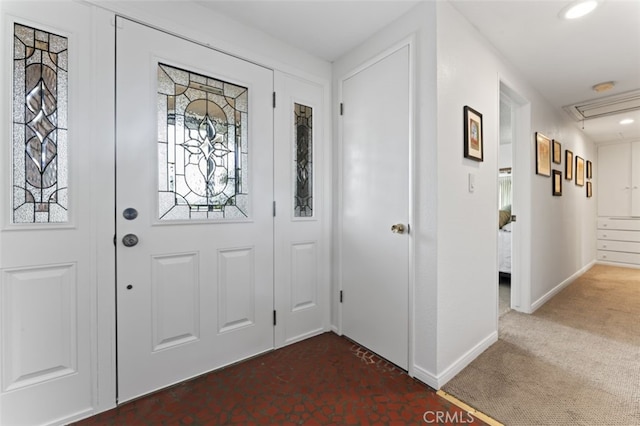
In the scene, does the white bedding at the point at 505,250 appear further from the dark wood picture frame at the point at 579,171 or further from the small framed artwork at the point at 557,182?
the dark wood picture frame at the point at 579,171

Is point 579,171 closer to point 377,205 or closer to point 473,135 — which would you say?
point 473,135

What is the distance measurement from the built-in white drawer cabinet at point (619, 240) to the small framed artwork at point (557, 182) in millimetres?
3003

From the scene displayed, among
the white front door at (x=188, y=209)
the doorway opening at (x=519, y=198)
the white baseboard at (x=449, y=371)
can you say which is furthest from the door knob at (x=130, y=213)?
the doorway opening at (x=519, y=198)

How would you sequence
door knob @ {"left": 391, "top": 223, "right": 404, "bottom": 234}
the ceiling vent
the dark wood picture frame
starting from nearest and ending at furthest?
door knob @ {"left": 391, "top": 223, "right": 404, "bottom": 234}, the ceiling vent, the dark wood picture frame

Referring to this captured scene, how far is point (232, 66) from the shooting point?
1858 millimetres

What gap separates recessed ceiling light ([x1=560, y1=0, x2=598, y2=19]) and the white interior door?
1.01 metres

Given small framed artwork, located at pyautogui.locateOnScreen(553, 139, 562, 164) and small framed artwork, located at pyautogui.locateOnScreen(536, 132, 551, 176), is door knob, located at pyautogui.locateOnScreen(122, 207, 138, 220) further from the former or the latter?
small framed artwork, located at pyautogui.locateOnScreen(553, 139, 562, 164)

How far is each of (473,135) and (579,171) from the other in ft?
11.5

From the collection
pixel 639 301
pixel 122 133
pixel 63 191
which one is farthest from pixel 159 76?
pixel 639 301

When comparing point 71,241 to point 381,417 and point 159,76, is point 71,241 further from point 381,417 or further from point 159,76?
point 381,417

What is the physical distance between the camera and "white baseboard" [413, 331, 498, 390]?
164 cm

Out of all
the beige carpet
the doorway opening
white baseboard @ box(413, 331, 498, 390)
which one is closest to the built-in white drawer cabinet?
the beige carpet

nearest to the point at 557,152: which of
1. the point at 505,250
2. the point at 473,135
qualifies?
the point at 505,250

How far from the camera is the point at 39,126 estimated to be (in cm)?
130
